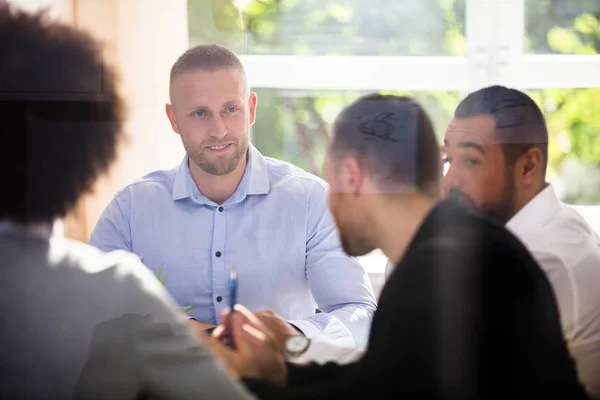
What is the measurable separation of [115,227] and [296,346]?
1.26ft

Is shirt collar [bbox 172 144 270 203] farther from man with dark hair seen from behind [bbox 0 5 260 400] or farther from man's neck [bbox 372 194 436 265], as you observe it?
man's neck [bbox 372 194 436 265]

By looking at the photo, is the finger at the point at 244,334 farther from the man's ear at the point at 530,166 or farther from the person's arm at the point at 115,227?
the man's ear at the point at 530,166

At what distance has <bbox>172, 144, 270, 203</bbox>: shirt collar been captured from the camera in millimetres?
1323

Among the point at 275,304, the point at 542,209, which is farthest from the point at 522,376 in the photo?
the point at 275,304

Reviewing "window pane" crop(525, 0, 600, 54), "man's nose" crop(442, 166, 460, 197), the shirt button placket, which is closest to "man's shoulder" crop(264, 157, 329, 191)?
the shirt button placket

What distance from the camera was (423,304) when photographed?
100 centimetres

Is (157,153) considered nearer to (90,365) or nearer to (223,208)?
(223,208)

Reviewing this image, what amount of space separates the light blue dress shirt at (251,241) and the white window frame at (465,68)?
116 mm

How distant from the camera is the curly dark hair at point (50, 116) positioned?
3.73 feet

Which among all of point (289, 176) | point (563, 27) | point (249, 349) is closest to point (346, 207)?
point (289, 176)

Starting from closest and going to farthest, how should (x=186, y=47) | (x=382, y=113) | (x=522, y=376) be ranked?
(x=522, y=376)
(x=382, y=113)
(x=186, y=47)

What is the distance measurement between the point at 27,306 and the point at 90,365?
13 centimetres

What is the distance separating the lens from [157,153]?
4.25ft

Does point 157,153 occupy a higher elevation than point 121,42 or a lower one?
lower
